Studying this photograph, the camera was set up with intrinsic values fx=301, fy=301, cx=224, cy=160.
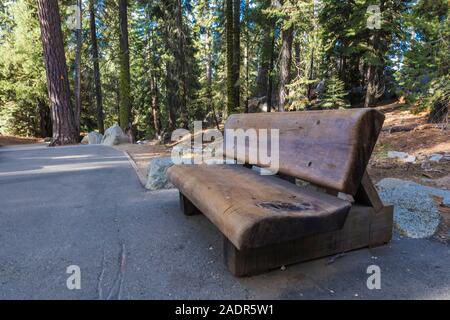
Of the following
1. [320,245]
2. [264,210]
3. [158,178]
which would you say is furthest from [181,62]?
[264,210]

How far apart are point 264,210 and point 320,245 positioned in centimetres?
86

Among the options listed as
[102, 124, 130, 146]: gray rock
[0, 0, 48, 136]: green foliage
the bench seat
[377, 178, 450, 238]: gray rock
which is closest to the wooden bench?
the bench seat

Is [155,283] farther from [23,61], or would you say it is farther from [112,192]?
[23,61]

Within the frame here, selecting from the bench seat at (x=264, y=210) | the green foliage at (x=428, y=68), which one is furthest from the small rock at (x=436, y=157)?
the bench seat at (x=264, y=210)

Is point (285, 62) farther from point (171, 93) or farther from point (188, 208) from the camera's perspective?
point (188, 208)

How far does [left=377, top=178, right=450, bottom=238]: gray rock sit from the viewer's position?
2951 mm

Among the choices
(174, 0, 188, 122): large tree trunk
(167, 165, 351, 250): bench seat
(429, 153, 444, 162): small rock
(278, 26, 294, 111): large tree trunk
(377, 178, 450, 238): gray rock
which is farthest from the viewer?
(174, 0, 188, 122): large tree trunk

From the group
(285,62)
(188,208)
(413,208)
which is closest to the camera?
(413,208)

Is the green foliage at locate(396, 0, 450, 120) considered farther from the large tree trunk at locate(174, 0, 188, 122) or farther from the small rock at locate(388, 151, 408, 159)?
the large tree trunk at locate(174, 0, 188, 122)

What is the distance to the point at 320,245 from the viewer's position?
2.40 m

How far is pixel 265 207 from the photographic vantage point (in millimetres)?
1887

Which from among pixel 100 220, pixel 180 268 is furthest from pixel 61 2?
pixel 180 268

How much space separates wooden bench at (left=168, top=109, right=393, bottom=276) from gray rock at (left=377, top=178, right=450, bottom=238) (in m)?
0.48
